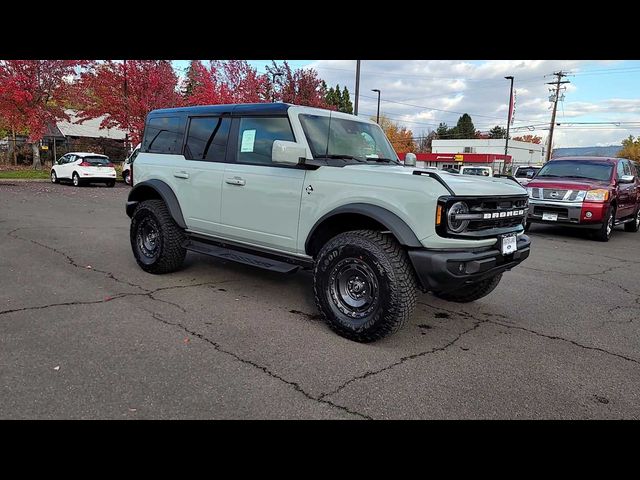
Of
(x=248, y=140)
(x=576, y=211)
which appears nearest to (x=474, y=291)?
(x=248, y=140)

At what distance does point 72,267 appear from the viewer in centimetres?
620

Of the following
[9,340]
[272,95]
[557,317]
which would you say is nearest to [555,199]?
[557,317]

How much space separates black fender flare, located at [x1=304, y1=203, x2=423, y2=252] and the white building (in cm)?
7771

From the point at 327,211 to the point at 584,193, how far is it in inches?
317

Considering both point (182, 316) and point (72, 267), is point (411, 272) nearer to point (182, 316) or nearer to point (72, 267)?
point (182, 316)

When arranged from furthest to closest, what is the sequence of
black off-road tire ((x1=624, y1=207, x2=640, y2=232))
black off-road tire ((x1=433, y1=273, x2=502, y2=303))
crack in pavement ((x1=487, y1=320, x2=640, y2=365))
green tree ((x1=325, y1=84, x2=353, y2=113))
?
green tree ((x1=325, y1=84, x2=353, y2=113)), black off-road tire ((x1=624, y1=207, x2=640, y2=232)), black off-road tire ((x1=433, y1=273, x2=502, y2=303)), crack in pavement ((x1=487, y1=320, x2=640, y2=365))

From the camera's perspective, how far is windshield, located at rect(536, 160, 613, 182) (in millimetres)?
10672

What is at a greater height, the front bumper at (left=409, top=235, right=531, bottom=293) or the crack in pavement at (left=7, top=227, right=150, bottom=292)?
the front bumper at (left=409, top=235, right=531, bottom=293)

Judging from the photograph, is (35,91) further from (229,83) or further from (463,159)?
(463,159)

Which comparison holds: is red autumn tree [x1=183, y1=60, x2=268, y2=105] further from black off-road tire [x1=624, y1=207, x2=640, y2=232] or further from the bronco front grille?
the bronco front grille

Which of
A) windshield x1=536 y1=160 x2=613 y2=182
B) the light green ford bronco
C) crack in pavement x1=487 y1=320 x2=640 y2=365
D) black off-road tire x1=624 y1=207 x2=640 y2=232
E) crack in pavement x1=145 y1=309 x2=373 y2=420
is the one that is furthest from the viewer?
black off-road tire x1=624 y1=207 x2=640 y2=232

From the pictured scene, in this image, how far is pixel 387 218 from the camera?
12.5ft

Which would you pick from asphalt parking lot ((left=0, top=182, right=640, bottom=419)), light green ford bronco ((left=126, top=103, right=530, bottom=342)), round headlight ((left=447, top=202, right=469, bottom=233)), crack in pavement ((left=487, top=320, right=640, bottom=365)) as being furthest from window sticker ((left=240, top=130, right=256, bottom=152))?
crack in pavement ((left=487, top=320, right=640, bottom=365))
